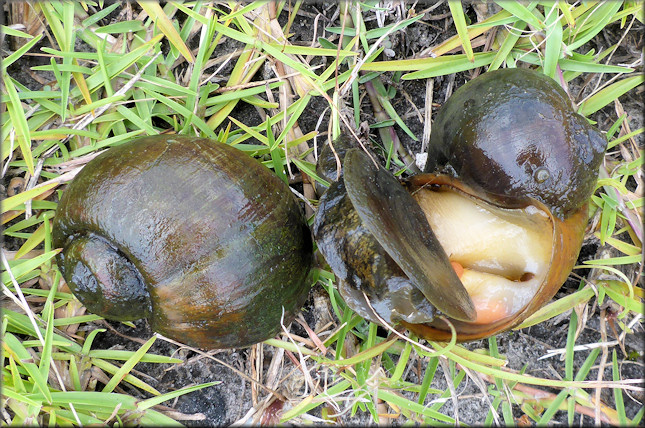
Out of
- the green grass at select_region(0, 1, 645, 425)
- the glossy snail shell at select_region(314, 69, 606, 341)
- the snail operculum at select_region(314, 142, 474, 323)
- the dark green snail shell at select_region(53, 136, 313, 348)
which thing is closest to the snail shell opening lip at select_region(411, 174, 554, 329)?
the glossy snail shell at select_region(314, 69, 606, 341)

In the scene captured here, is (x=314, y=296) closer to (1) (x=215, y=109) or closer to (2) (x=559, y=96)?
(1) (x=215, y=109)

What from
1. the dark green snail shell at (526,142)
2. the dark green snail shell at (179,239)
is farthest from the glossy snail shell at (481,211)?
the dark green snail shell at (179,239)

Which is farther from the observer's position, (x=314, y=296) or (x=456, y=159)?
(x=314, y=296)

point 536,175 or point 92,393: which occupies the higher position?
point 536,175

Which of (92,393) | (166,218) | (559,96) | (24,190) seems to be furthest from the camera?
(24,190)

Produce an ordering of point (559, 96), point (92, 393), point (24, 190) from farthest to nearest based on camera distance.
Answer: point (24, 190)
point (92, 393)
point (559, 96)

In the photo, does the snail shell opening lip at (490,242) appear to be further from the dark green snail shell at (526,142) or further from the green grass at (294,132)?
the green grass at (294,132)

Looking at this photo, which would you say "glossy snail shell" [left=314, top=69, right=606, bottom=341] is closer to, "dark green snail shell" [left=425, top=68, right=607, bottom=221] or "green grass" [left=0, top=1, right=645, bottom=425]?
"dark green snail shell" [left=425, top=68, right=607, bottom=221]

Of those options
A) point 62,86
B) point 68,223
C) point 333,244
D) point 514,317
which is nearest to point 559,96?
point 514,317
